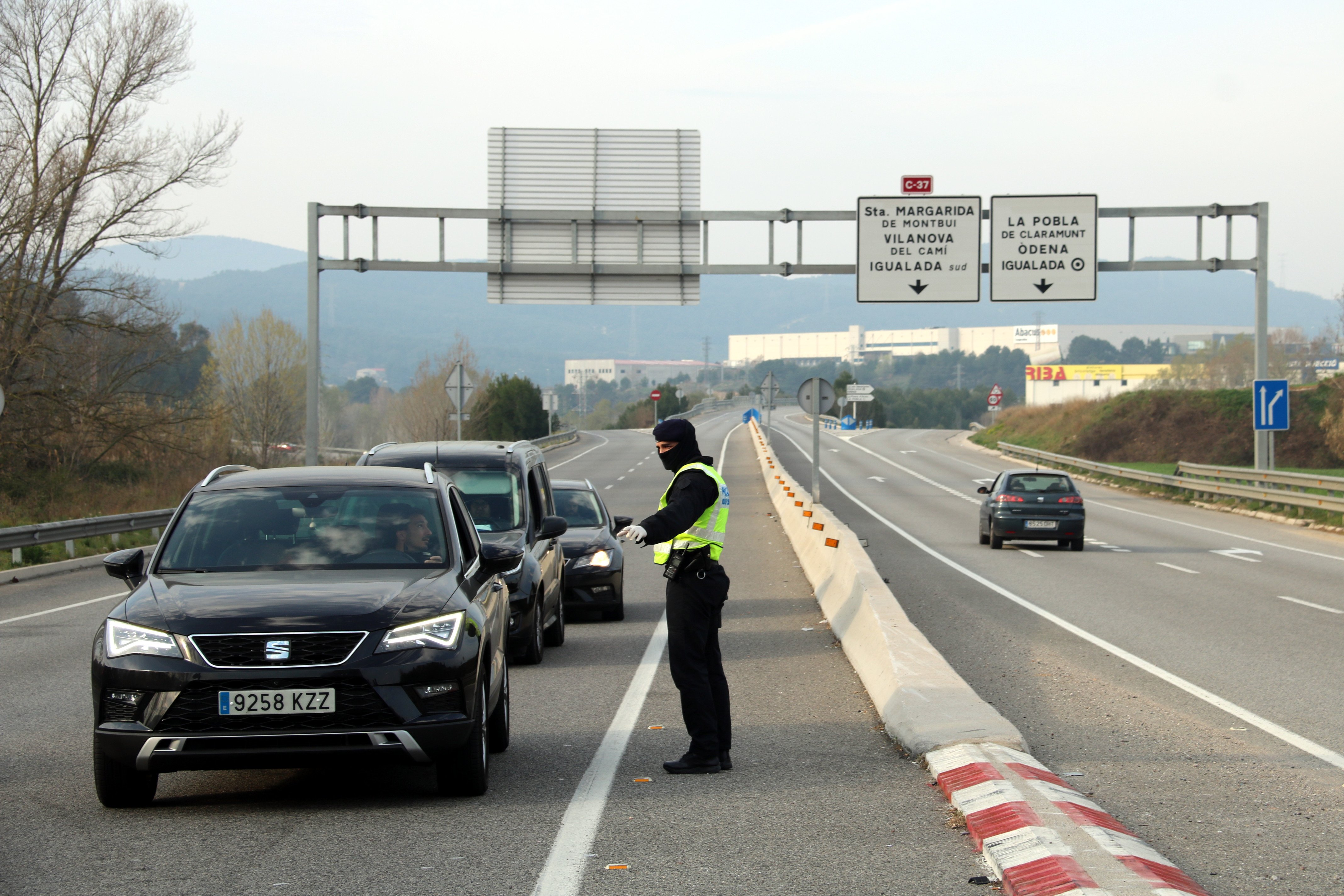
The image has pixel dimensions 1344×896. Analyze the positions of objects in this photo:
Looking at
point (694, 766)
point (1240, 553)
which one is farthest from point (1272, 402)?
point (694, 766)

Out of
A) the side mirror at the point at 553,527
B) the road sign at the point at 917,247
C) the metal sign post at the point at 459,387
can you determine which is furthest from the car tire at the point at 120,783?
the metal sign post at the point at 459,387

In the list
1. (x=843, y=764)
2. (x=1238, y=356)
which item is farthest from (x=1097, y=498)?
(x=1238, y=356)

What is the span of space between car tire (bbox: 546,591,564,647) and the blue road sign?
2326cm

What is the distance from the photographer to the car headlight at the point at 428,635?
19.7 ft

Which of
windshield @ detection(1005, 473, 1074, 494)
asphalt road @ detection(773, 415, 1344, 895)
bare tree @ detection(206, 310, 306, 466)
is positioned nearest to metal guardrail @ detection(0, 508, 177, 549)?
asphalt road @ detection(773, 415, 1344, 895)

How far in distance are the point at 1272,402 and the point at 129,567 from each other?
29352 millimetres

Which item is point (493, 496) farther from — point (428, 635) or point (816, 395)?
point (816, 395)

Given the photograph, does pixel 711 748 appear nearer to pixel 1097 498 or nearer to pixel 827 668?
pixel 827 668

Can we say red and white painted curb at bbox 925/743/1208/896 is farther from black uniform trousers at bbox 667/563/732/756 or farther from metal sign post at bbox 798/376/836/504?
metal sign post at bbox 798/376/836/504

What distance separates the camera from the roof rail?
748 centimetres

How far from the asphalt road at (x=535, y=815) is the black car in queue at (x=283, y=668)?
300mm

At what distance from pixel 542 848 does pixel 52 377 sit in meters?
26.4

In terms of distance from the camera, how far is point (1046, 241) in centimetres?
2833

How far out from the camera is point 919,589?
57.3ft
